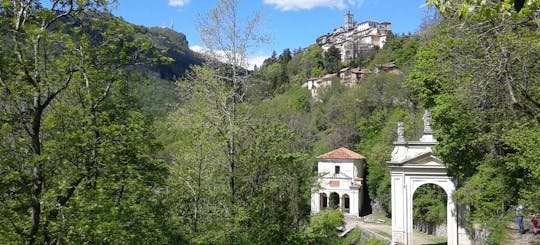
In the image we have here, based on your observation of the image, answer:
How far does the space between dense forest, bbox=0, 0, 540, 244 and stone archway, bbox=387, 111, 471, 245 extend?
1840mm

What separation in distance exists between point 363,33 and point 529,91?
374 ft

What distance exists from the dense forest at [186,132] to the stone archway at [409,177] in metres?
1.84

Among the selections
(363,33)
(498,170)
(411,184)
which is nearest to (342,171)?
(411,184)

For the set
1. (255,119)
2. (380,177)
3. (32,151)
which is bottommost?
(380,177)

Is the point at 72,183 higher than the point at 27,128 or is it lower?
lower

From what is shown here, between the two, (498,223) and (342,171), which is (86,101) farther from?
(342,171)

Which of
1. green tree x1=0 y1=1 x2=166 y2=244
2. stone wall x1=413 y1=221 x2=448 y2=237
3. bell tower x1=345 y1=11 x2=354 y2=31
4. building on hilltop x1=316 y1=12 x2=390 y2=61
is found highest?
bell tower x1=345 y1=11 x2=354 y2=31

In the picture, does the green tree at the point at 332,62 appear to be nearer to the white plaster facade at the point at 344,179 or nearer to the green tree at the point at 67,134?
the white plaster facade at the point at 344,179

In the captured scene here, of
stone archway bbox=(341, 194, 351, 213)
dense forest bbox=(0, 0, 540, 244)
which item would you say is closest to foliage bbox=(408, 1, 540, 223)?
dense forest bbox=(0, 0, 540, 244)

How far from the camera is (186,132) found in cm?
1195

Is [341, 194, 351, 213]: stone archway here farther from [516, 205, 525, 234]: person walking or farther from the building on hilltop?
the building on hilltop

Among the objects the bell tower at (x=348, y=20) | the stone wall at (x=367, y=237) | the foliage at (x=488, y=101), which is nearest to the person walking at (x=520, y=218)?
Answer: the foliage at (x=488, y=101)

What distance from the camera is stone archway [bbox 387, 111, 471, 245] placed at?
24.5 meters

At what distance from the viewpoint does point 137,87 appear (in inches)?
315
